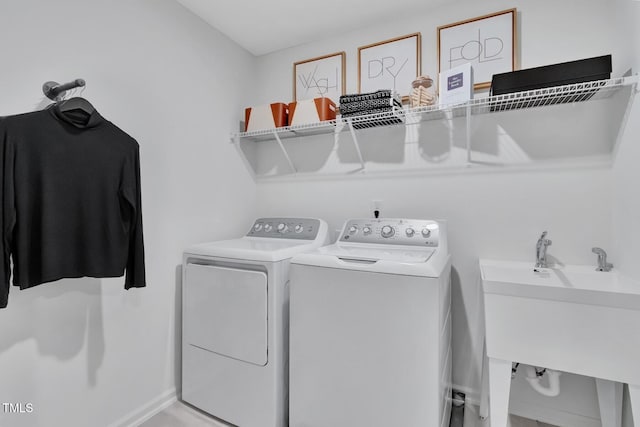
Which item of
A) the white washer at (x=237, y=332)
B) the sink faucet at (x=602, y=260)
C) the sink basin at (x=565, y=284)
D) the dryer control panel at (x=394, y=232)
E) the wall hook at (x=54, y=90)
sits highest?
the wall hook at (x=54, y=90)

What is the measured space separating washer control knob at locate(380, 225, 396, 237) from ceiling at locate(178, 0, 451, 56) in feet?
4.59

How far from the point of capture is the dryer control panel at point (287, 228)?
2.10 meters

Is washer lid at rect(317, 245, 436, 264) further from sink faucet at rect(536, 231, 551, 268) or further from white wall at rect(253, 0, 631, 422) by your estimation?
sink faucet at rect(536, 231, 551, 268)

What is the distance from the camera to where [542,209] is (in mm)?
1758

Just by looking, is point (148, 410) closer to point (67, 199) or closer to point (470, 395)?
point (67, 199)

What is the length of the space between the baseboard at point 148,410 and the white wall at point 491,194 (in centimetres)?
150

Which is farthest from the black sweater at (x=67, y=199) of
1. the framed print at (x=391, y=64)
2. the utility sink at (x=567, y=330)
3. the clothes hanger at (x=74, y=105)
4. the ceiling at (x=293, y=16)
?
the utility sink at (x=567, y=330)

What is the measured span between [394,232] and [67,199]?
157 centimetres

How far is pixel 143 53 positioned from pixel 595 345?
252 centimetres

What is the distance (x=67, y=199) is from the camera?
1.33 m

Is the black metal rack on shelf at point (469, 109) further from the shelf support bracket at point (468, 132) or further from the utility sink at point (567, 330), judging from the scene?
the utility sink at point (567, 330)

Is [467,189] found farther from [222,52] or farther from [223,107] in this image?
[222,52]

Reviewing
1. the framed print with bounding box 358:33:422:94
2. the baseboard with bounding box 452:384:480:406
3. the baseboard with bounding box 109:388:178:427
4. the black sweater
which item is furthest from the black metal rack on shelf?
the baseboard with bounding box 109:388:178:427

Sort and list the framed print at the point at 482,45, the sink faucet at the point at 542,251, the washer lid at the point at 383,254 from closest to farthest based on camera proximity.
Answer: the washer lid at the point at 383,254, the sink faucet at the point at 542,251, the framed print at the point at 482,45
